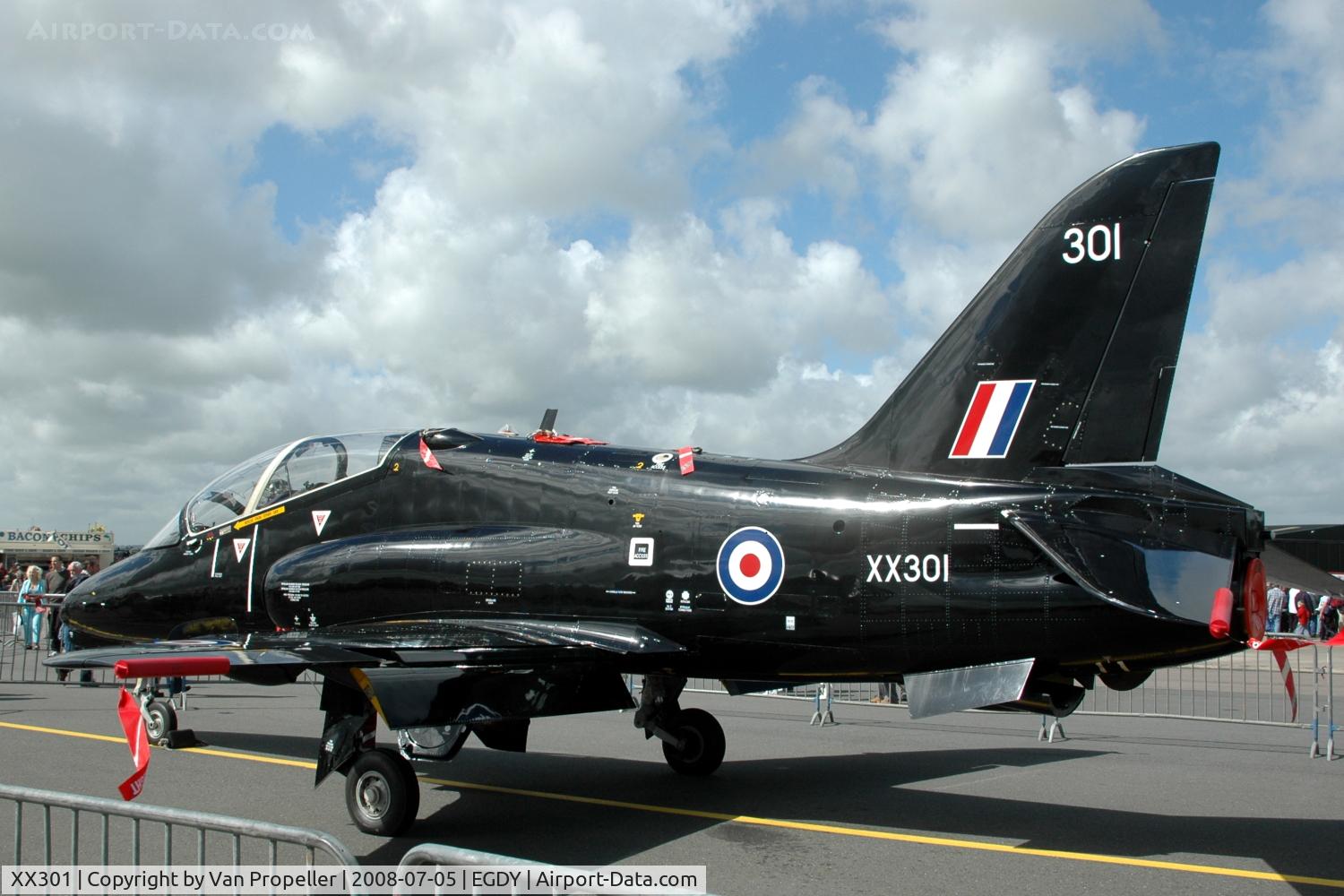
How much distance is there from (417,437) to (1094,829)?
6540 mm

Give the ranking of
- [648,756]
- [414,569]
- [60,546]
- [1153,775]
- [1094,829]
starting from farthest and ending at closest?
[60,546] → [648,756] → [1153,775] → [414,569] → [1094,829]

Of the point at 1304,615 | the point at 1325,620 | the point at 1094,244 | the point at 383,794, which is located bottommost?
the point at 1325,620

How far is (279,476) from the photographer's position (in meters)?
10.3

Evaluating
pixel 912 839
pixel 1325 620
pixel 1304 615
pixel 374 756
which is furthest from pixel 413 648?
pixel 1325 620

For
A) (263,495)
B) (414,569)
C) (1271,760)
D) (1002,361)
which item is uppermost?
(1002,361)

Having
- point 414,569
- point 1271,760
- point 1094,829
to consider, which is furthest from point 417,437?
point 1271,760

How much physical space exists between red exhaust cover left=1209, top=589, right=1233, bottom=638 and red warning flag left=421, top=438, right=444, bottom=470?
20.5 ft

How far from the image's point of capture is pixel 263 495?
33.9 feet

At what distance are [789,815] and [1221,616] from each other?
3840 millimetres

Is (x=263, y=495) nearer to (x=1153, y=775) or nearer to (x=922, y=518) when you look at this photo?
(x=922, y=518)

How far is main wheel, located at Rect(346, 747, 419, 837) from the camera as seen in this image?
7918 mm

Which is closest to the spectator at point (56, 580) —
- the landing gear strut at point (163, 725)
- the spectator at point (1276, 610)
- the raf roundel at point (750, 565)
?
the landing gear strut at point (163, 725)

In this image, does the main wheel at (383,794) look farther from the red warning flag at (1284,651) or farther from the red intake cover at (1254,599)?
the red warning flag at (1284,651)

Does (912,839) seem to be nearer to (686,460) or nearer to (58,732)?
(686,460)
